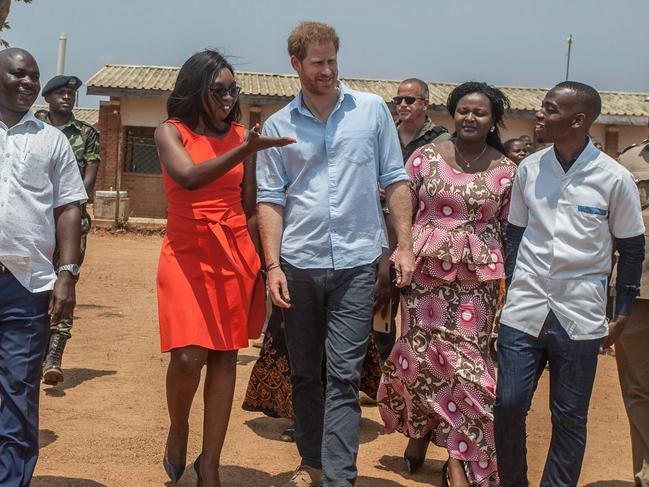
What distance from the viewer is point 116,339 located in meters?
9.42

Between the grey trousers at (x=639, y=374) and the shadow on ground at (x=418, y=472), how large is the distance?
3.59 feet

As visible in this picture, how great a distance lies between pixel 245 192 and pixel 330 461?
1372 mm

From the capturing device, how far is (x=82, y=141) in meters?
7.41

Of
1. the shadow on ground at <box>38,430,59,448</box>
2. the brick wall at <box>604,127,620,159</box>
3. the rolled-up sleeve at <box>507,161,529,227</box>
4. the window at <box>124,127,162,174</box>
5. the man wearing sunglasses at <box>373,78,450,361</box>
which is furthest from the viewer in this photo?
the brick wall at <box>604,127,620,159</box>

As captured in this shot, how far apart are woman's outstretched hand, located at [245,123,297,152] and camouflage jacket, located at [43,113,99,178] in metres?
3.48

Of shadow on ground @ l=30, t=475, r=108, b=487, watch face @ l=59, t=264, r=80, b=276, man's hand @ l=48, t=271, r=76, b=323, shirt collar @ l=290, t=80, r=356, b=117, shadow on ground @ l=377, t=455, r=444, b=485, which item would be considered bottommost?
shadow on ground @ l=30, t=475, r=108, b=487

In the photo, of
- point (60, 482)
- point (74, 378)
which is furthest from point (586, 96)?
point (74, 378)

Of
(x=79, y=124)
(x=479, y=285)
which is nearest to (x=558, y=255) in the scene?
(x=479, y=285)

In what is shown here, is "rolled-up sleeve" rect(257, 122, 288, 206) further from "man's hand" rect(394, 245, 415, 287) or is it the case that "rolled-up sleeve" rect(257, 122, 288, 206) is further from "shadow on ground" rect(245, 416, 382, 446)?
"shadow on ground" rect(245, 416, 382, 446)

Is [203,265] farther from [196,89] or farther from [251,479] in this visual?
[251,479]

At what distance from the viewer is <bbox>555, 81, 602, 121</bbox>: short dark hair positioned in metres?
4.27

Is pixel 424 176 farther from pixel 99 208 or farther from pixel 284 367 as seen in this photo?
pixel 99 208

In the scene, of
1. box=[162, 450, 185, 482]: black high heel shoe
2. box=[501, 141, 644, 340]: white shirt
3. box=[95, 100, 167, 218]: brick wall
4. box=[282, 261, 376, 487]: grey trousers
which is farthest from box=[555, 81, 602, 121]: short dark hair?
box=[95, 100, 167, 218]: brick wall

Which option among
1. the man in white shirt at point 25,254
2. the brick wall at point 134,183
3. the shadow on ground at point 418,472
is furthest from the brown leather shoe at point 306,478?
the brick wall at point 134,183
